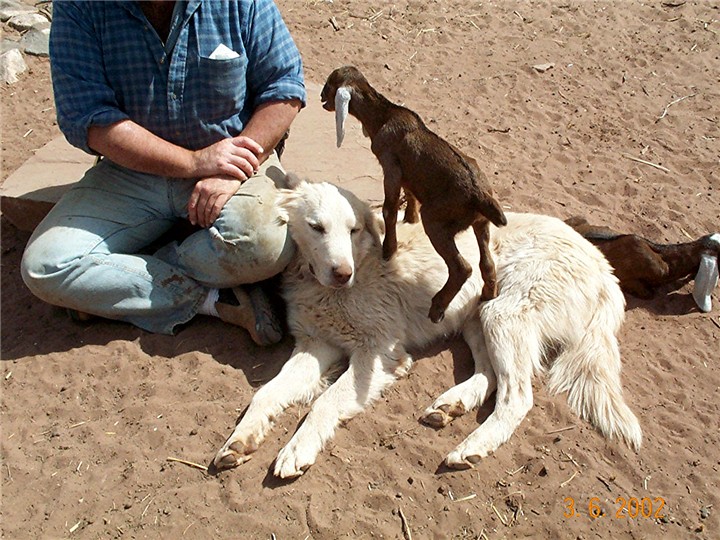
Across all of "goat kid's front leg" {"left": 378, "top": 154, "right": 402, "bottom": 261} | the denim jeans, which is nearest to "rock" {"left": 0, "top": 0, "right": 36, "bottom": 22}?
the denim jeans

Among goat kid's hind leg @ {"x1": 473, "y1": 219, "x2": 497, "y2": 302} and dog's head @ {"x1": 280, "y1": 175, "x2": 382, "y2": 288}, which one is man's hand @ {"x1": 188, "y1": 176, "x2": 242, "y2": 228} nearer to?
dog's head @ {"x1": 280, "y1": 175, "x2": 382, "y2": 288}

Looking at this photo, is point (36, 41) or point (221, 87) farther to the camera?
point (36, 41)

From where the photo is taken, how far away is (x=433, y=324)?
4.30 m

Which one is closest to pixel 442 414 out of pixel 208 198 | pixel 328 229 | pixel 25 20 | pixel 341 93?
pixel 328 229

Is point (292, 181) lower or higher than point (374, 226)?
higher

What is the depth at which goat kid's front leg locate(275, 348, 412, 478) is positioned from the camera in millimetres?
3424

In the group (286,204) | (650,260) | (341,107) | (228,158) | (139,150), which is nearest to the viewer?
(139,150)

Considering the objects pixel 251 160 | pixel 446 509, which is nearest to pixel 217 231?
pixel 251 160

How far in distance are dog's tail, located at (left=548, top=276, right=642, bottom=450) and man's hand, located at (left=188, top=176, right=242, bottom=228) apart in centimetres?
220

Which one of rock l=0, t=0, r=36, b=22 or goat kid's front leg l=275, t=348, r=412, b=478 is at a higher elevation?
goat kid's front leg l=275, t=348, r=412, b=478

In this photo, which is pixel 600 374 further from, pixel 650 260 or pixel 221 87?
pixel 221 87

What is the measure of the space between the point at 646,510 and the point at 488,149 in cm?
361

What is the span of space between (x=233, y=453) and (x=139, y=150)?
181cm
